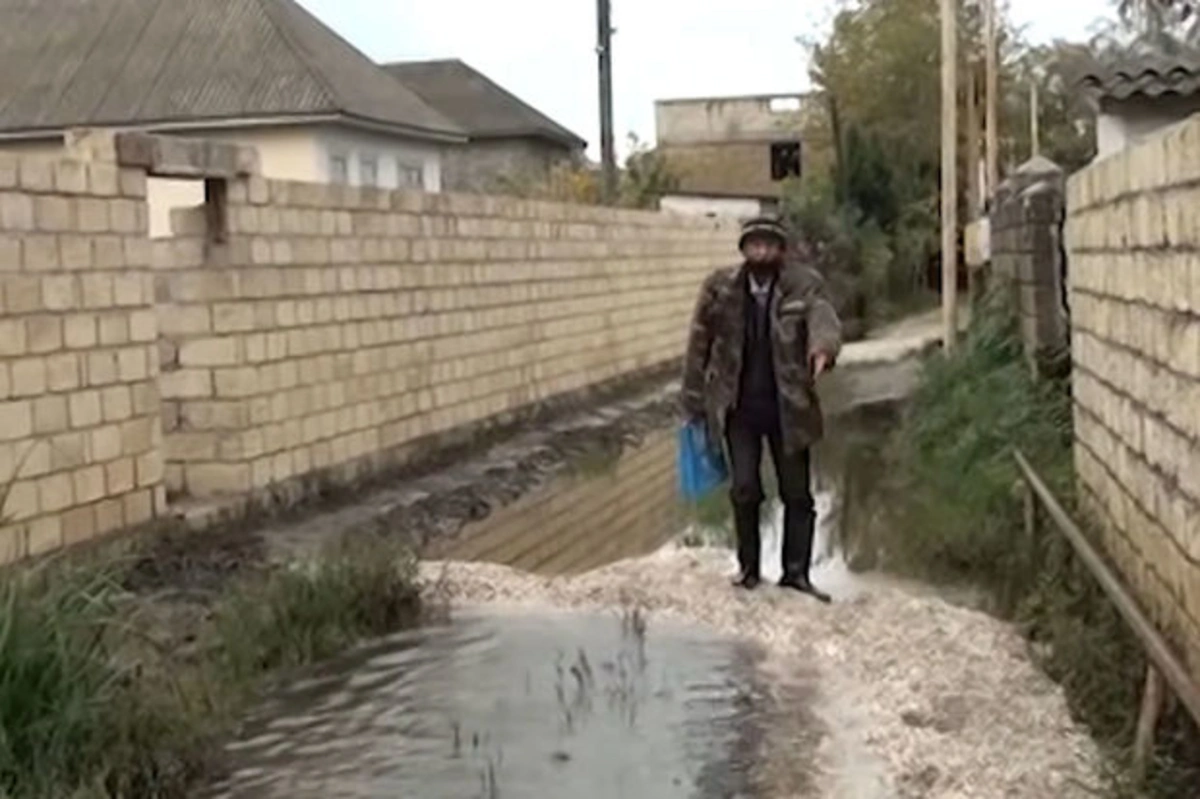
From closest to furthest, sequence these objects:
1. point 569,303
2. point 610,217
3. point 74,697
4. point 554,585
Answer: point 74,697
point 554,585
point 569,303
point 610,217

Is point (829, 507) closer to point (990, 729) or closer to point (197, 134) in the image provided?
point (990, 729)

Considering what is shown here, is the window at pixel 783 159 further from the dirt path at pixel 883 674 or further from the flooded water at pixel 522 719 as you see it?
the flooded water at pixel 522 719

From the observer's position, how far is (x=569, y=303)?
19844 mm

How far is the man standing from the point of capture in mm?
8258

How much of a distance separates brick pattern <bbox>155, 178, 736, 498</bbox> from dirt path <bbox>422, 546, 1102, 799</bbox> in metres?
2.43

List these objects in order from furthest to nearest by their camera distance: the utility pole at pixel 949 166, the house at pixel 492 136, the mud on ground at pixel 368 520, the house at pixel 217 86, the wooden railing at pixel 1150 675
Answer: the house at pixel 492 136 < the house at pixel 217 86 < the utility pole at pixel 949 166 < the mud on ground at pixel 368 520 < the wooden railing at pixel 1150 675

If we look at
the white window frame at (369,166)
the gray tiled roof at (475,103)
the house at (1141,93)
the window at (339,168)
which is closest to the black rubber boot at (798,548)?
the house at (1141,93)

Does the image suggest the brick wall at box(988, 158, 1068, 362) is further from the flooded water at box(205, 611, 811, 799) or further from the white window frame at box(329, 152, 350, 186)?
the white window frame at box(329, 152, 350, 186)

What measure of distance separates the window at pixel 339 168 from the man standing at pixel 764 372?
74.0 ft

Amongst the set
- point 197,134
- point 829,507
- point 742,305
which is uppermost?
point 197,134

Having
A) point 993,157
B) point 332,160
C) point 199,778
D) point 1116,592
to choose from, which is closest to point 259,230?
point 199,778

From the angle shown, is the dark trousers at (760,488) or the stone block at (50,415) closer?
the dark trousers at (760,488)

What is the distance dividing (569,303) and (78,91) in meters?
15.1

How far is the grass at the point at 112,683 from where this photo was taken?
16.5 feet
